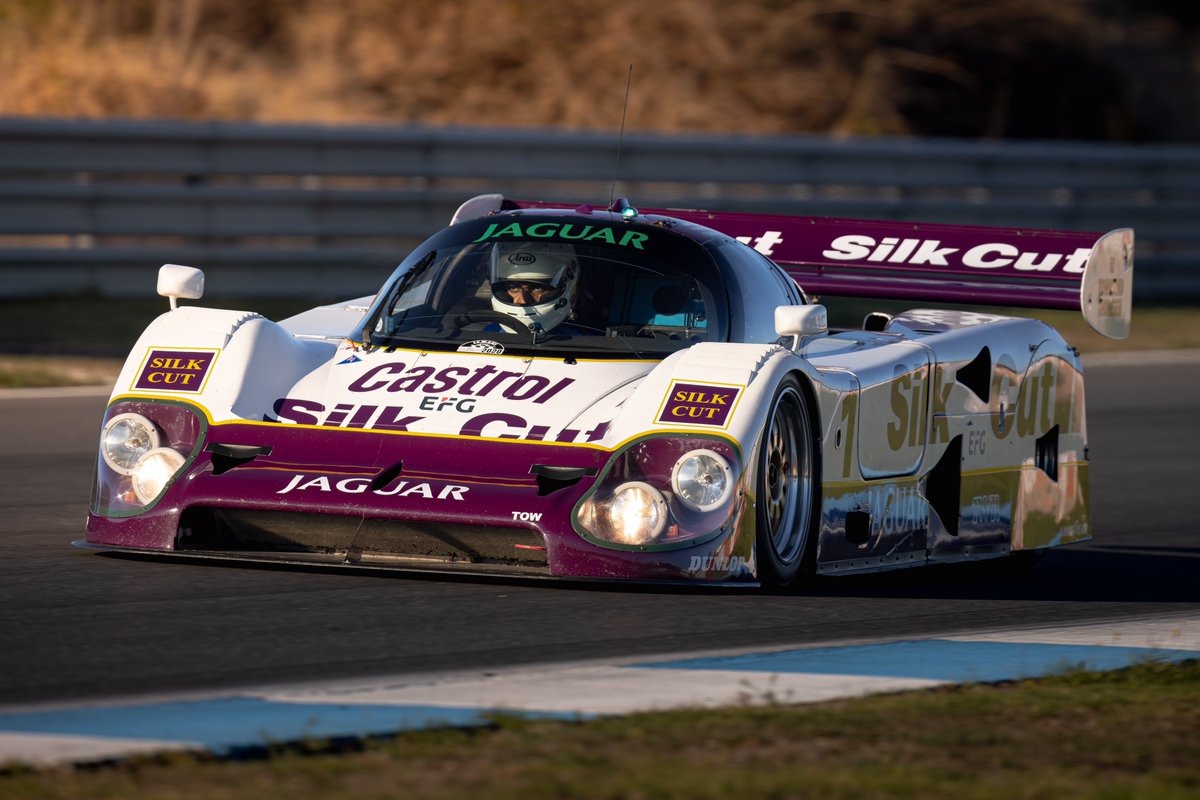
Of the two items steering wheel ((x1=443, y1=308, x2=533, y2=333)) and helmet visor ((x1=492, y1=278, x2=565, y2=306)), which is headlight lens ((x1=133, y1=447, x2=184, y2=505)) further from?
helmet visor ((x1=492, y1=278, x2=565, y2=306))

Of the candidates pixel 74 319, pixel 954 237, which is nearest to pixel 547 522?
pixel 954 237

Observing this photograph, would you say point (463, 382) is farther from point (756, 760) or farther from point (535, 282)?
point (756, 760)

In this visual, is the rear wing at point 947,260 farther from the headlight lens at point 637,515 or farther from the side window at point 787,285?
the headlight lens at point 637,515

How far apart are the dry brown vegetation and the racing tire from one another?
14606 mm

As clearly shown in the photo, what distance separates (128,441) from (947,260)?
3.89 meters

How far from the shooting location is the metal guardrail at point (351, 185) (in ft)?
55.2

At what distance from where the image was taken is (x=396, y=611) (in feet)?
21.2

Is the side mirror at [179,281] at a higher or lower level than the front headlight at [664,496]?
higher

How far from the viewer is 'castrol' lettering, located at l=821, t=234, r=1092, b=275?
30.2ft

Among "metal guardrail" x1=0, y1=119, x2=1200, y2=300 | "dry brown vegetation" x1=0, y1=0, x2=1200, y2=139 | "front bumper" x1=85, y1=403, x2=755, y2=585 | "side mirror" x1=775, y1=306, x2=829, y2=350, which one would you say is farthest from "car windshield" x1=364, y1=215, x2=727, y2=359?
"dry brown vegetation" x1=0, y1=0, x2=1200, y2=139

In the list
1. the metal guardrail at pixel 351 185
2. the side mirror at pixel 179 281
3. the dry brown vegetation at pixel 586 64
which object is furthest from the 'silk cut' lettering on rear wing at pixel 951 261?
the dry brown vegetation at pixel 586 64

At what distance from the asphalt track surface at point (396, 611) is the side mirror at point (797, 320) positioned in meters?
0.87

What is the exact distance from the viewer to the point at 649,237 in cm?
805

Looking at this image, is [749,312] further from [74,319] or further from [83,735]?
[74,319]
